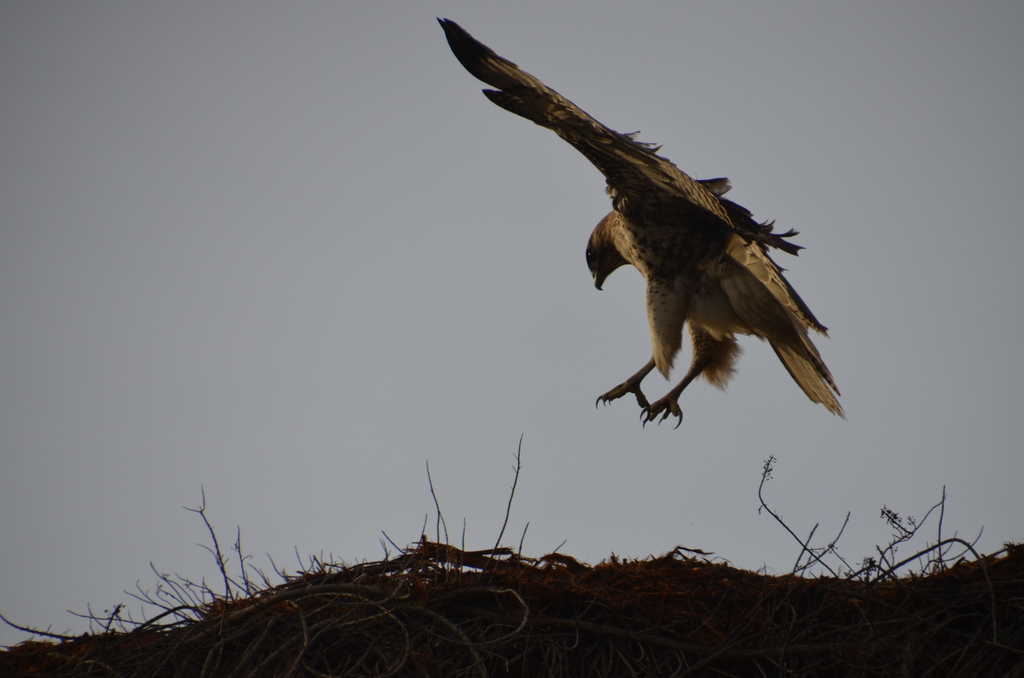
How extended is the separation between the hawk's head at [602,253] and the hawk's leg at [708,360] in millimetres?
919

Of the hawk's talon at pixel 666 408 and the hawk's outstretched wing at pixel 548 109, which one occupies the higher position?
the hawk's outstretched wing at pixel 548 109

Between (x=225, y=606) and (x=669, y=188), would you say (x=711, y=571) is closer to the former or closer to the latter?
(x=225, y=606)

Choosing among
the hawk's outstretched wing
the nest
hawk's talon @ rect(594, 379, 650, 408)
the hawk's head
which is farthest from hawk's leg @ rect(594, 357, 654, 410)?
the nest

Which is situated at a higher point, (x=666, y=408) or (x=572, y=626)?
(x=666, y=408)

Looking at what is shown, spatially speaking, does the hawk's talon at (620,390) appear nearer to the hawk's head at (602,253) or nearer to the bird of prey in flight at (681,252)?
the bird of prey in flight at (681,252)

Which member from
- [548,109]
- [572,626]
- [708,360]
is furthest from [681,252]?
[572,626]

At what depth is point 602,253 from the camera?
6094 mm

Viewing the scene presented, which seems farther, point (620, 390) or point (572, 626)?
point (620, 390)

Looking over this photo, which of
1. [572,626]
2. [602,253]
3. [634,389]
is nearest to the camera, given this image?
[572,626]

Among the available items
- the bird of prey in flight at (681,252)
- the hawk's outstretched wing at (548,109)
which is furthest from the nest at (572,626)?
the hawk's outstretched wing at (548,109)

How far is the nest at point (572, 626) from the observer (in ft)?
8.09

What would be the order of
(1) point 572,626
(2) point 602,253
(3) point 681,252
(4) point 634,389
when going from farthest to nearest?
(2) point 602,253, (4) point 634,389, (3) point 681,252, (1) point 572,626

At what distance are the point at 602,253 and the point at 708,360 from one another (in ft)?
4.15

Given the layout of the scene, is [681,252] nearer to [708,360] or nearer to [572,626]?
[708,360]
